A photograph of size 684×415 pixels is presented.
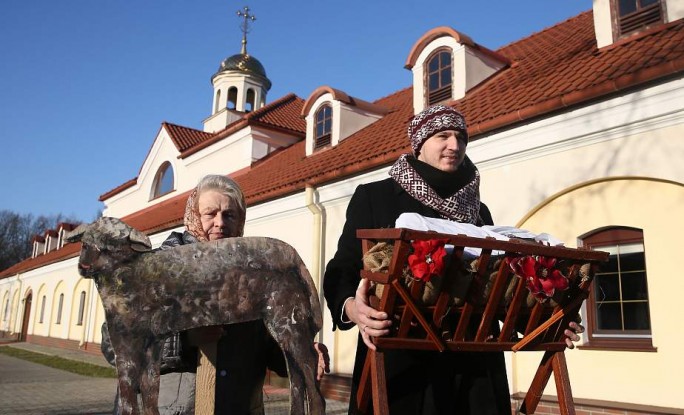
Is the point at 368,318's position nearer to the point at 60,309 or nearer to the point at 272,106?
the point at 272,106

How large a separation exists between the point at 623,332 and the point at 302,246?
621cm

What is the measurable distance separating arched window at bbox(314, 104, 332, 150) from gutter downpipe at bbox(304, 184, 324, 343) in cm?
246

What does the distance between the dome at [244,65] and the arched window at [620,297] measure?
67.2 ft

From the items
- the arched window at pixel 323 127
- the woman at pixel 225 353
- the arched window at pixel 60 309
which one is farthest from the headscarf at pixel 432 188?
the arched window at pixel 60 309

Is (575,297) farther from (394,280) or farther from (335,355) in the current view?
(335,355)

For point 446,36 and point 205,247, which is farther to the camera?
Result: point 446,36

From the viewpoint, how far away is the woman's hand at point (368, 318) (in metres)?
1.63

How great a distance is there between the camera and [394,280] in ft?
5.14

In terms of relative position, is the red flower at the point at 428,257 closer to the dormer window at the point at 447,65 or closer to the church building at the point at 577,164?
the church building at the point at 577,164

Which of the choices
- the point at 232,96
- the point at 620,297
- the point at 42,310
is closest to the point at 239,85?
the point at 232,96

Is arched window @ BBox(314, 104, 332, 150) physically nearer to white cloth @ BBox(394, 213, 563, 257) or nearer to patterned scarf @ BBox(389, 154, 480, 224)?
patterned scarf @ BBox(389, 154, 480, 224)

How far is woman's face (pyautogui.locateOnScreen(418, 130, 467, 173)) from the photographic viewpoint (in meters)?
2.17

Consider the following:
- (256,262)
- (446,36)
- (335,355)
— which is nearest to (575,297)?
(256,262)

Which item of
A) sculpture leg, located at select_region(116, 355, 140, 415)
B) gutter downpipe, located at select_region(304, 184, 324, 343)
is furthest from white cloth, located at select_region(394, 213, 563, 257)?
gutter downpipe, located at select_region(304, 184, 324, 343)
